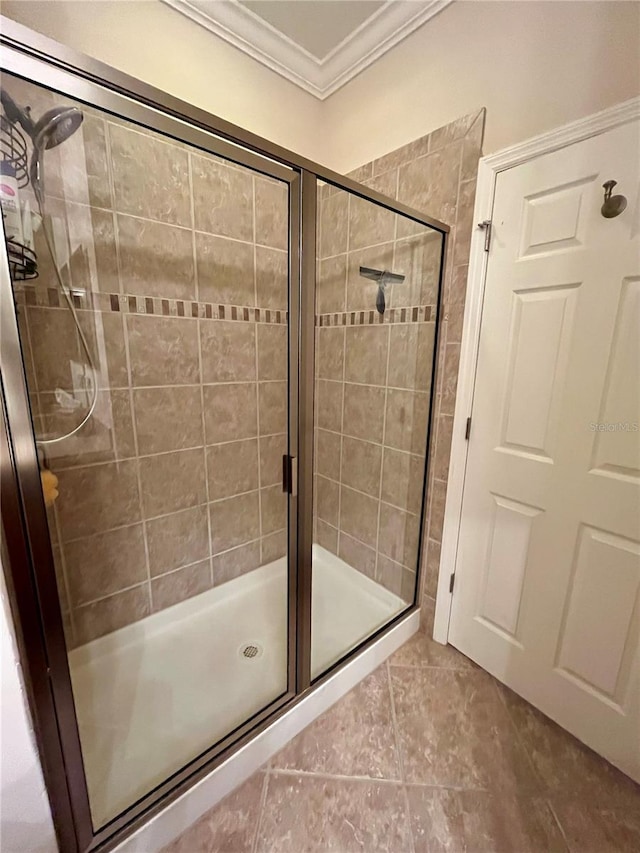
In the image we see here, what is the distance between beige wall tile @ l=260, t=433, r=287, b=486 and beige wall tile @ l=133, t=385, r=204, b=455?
33 cm

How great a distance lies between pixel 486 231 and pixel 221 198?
1.07m

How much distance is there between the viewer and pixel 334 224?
1.44 meters

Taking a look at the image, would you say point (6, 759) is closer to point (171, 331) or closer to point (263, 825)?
point (263, 825)

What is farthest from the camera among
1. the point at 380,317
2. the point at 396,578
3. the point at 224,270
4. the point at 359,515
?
the point at 359,515

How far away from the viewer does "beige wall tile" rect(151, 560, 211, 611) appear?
164 cm

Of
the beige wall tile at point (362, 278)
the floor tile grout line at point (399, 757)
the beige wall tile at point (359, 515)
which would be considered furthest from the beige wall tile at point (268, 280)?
the floor tile grout line at point (399, 757)

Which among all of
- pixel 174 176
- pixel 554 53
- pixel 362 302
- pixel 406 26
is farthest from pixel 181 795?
pixel 406 26

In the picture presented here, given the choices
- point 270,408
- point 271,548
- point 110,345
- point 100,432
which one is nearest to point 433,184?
point 270,408

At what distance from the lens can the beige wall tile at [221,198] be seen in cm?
142

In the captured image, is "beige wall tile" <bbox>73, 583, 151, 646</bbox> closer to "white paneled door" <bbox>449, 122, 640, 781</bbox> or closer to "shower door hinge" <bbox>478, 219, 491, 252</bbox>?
"white paneled door" <bbox>449, 122, 640, 781</bbox>

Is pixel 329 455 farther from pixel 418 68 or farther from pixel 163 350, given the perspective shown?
pixel 418 68

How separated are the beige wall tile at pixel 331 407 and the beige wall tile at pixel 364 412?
0.03 m

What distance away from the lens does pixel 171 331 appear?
1.47m

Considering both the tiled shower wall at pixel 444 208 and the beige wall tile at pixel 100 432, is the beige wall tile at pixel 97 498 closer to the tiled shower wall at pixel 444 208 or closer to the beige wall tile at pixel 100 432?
the beige wall tile at pixel 100 432
